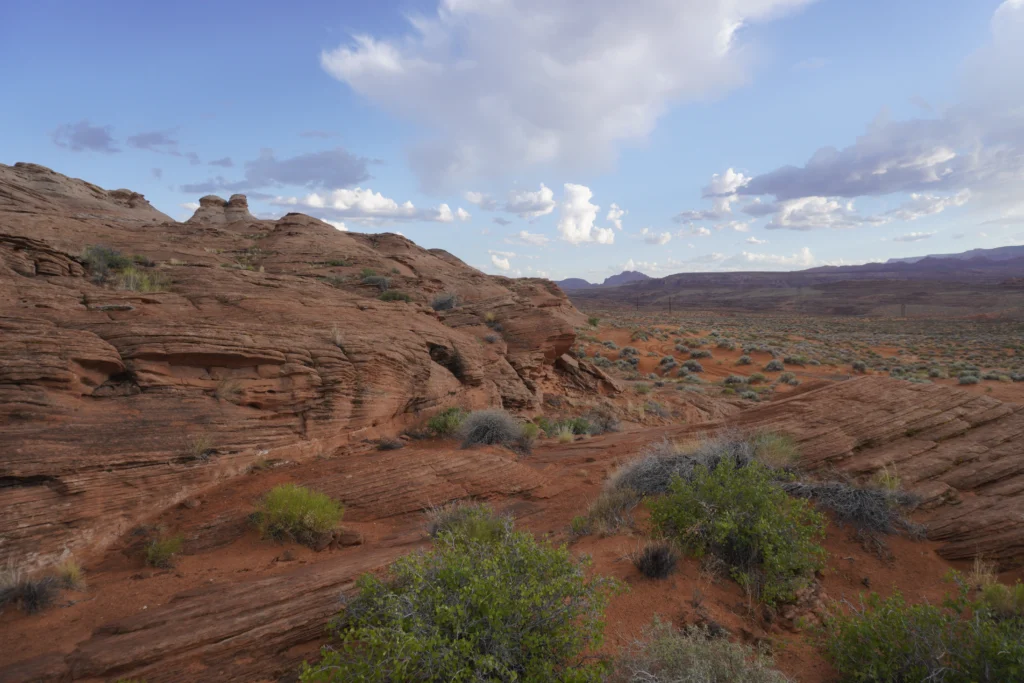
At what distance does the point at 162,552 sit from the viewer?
5.11 metres

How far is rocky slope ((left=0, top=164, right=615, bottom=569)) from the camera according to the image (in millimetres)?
5312

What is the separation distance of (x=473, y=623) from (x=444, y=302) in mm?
12868

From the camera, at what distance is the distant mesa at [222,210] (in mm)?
28016

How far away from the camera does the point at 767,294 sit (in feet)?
370

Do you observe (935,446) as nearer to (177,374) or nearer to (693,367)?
(177,374)

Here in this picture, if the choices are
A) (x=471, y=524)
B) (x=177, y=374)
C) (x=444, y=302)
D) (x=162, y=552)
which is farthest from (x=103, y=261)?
(x=471, y=524)

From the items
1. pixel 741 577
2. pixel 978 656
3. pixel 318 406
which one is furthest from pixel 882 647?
pixel 318 406

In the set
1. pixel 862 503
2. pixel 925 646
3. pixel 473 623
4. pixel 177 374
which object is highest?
pixel 177 374

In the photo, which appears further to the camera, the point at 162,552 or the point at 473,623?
the point at 162,552

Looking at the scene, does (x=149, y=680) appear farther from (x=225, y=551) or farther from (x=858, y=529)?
(x=858, y=529)

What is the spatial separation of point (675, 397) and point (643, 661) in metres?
14.7

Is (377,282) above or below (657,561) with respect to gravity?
above

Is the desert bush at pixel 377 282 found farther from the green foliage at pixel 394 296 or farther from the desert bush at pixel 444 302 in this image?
the desert bush at pixel 444 302

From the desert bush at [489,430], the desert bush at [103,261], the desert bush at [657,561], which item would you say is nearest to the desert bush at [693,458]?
the desert bush at [657,561]
